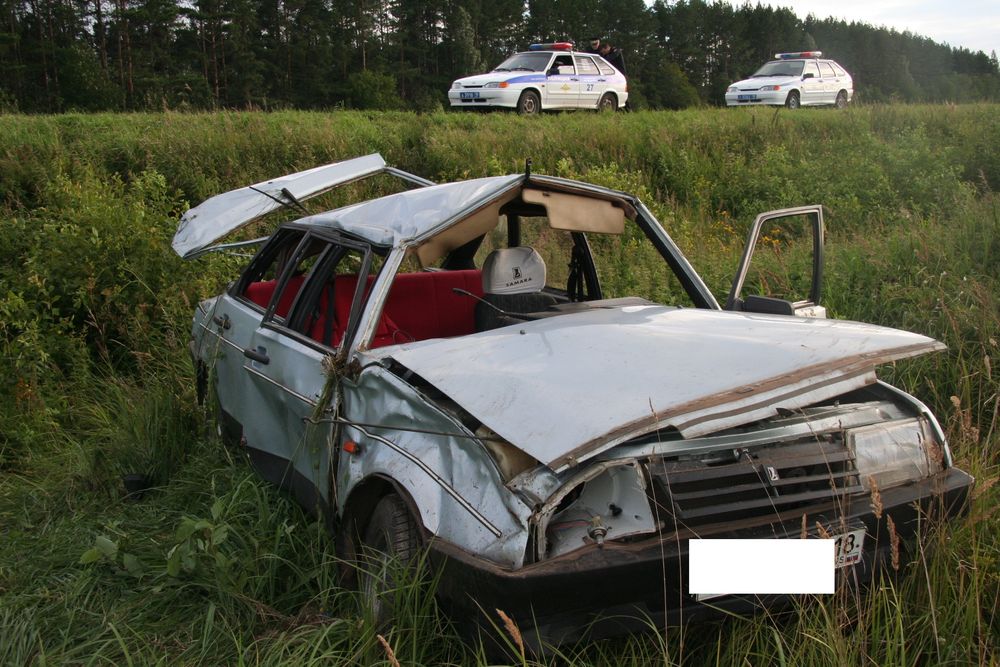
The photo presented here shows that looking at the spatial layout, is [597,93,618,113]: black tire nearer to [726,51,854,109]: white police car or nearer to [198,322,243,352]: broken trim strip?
[726,51,854,109]: white police car

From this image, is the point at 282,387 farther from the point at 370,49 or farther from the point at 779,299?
the point at 370,49

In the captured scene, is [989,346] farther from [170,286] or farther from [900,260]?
[170,286]

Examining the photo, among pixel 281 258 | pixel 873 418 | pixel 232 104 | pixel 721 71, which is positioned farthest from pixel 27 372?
pixel 721 71

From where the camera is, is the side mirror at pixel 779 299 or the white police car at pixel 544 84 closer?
the side mirror at pixel 779 299

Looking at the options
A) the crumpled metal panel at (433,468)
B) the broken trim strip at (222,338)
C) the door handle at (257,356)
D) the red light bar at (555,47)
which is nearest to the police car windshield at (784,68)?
the red light bar at (555,47)

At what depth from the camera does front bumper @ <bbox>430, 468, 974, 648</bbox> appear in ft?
7.96

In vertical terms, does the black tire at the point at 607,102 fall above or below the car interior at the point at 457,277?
above

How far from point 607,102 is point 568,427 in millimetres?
17950

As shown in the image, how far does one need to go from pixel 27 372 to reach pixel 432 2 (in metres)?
30.1

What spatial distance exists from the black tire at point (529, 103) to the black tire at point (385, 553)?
15026mm

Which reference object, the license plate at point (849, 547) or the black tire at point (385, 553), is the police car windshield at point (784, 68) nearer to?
the license plate at point (849, 547)

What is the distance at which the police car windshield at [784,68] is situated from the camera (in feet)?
72.2

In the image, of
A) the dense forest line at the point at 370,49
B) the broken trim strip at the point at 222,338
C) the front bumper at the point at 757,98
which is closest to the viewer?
the broken trim strip at the point at 222,338

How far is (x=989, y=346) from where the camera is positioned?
17.1 feet
